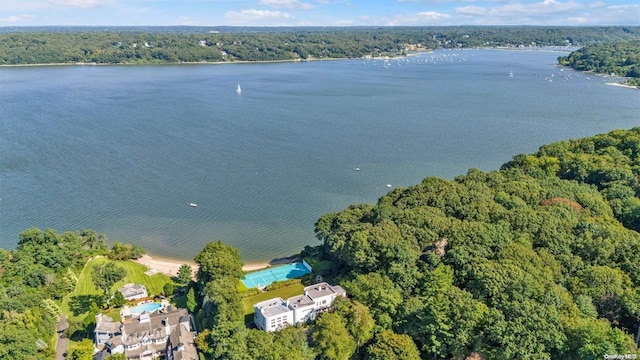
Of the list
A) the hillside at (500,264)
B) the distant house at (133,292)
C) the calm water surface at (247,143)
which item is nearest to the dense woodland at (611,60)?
the calm water surface at (247,143)

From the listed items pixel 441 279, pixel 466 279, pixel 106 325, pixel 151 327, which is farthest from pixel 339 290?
pixel 106 325

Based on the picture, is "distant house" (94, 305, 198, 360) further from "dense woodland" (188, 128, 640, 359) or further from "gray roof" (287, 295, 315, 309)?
"gray roof" (287, 295, 315, 309)

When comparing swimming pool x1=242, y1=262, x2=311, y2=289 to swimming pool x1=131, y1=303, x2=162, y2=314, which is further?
swimming pool x1=242, y1=262, x2=311, y2=289

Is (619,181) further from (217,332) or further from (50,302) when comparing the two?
(50,302)

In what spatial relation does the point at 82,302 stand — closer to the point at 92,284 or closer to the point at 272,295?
the point at 92,284

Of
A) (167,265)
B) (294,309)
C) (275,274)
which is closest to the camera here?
(294,309)

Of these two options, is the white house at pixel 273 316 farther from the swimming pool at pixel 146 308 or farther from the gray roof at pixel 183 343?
the swimming pool at pixel 146 308

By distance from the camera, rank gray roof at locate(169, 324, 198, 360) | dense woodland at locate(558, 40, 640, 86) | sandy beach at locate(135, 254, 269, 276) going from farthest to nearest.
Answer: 1. dense woodland at locate(558, 40, 640, 86)
2. sandy beach at locate(135, 254, 269, 276)
3. gray roof at locate(169, 324, 198, 360)

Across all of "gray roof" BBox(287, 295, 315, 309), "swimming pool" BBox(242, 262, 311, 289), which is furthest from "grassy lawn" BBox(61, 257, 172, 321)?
"gray roof" BBox(287, 295, 315, 309)
